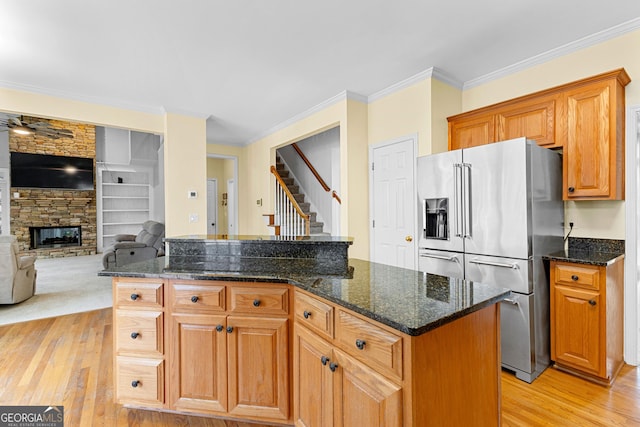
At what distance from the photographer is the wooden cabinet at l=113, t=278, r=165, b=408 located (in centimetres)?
190

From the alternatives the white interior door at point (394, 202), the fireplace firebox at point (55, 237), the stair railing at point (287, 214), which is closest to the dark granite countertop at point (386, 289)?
the white interior door at point (394, 202)

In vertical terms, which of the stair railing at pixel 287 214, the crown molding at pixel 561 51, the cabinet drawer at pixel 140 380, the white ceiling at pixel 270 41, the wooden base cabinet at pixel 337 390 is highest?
the white ceiling at pixel 270 41

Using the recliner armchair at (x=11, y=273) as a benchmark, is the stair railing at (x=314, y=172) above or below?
above

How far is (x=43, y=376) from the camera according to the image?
244cm

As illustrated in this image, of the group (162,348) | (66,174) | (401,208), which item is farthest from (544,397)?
(66,174)

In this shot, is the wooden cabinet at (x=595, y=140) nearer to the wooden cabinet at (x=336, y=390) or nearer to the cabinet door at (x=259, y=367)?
the wooden cabinet at (x=336, y=390)

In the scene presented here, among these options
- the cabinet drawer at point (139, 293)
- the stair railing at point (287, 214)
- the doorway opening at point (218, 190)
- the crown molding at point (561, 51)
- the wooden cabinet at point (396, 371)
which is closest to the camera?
the wooden cabinet at point (396, 371)

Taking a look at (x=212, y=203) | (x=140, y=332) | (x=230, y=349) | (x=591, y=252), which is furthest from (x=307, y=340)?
(x=212, y=203)

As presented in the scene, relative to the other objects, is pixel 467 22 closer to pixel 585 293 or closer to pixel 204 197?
pixel 585 293

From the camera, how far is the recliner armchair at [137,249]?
568cm

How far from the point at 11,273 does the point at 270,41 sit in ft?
14.2

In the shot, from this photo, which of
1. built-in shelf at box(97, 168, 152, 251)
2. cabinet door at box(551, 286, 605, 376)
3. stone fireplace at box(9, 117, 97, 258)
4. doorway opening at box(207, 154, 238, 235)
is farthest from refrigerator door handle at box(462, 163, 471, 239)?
built-in shelf at box(97, 168, 152, 251)

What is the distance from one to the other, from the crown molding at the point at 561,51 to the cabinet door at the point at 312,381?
3150 millimetres

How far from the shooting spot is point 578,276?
2.33m
